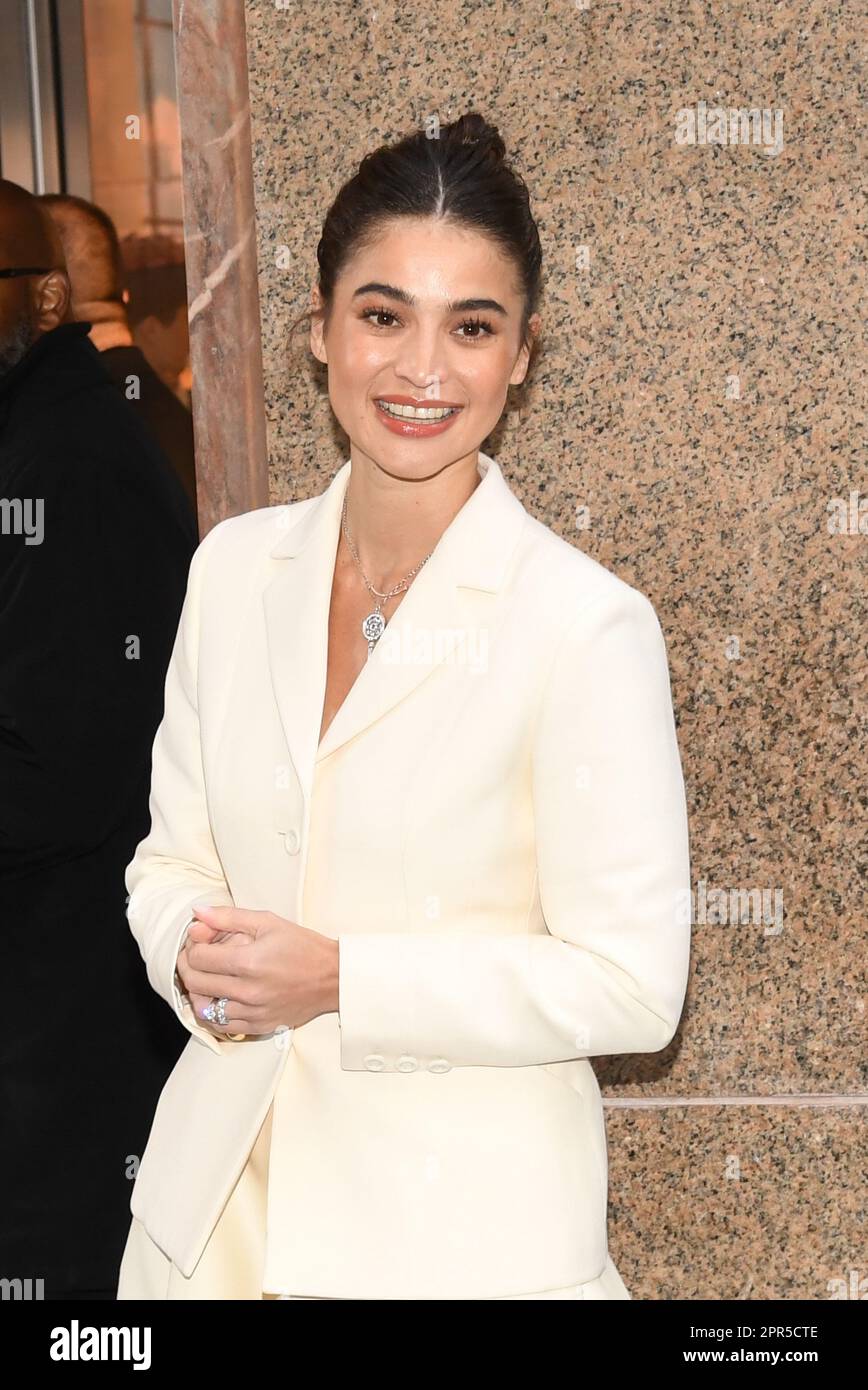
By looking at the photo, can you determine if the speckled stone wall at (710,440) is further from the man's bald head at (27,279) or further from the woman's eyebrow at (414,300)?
the woman's eyebrow at (414,300)

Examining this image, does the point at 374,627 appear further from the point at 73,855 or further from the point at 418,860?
the point at 73,855

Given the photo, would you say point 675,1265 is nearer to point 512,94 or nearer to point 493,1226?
point 493,1226

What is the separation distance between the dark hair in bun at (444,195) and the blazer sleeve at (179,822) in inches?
23.5

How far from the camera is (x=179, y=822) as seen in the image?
7.66 feet

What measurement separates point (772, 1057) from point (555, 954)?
5.24ft

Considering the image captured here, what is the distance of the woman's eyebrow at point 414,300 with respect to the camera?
2.21 m

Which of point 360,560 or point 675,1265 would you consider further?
point 675,1265

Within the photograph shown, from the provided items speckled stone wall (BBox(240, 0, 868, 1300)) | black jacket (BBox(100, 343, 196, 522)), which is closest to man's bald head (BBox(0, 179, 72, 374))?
black jacket (BBox(100, 343, 196, 522))

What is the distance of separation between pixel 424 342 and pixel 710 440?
1295mm

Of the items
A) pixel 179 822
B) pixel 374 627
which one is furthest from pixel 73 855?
pixel 374 627

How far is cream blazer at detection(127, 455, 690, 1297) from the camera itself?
6.61 feet

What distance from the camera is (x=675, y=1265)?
3.39 m

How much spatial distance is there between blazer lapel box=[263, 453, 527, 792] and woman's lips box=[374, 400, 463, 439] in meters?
0.12
